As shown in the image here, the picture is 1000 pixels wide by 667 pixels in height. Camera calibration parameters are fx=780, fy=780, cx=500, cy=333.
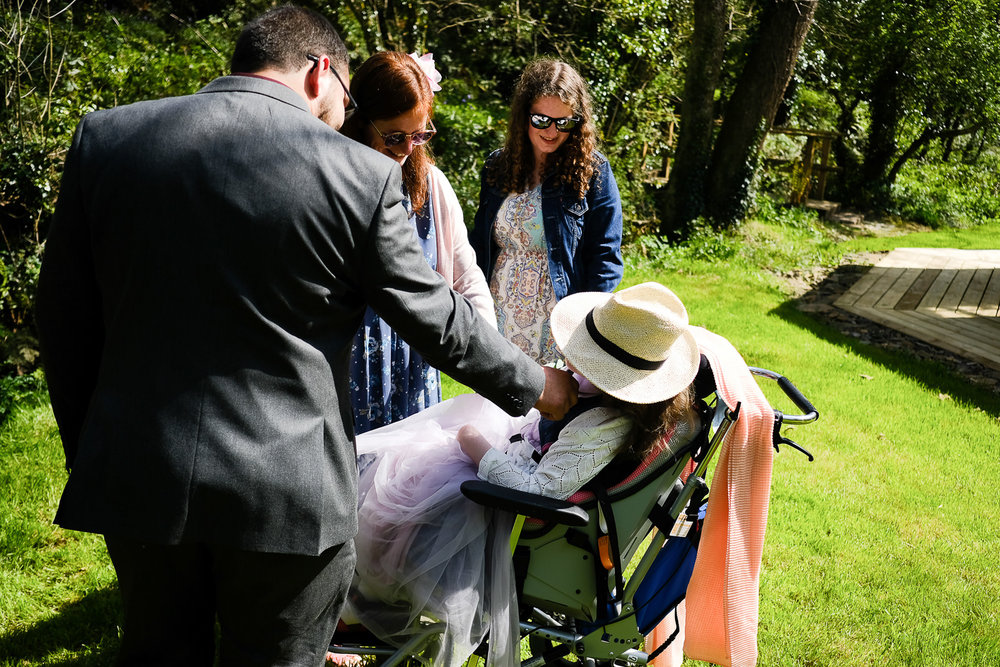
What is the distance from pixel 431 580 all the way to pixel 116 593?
1.67 metres

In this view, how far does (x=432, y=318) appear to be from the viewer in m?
1.69

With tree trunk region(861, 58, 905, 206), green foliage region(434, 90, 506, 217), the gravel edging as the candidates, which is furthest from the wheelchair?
tree trunk region(861, 58, 905, 206)

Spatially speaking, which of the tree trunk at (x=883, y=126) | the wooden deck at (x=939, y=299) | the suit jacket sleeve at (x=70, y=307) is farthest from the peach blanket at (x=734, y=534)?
the tree trunk at (x=883, y=126)

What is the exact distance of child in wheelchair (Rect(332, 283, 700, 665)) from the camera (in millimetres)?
2133

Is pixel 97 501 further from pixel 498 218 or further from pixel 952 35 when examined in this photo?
pixel 952 35

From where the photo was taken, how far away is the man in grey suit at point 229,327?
1.47 meters

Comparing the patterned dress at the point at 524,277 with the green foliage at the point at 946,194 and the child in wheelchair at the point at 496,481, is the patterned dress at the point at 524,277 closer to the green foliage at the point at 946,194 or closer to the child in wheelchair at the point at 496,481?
the child in wheelchair at the point at 496,481

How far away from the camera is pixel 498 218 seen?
3525 mm

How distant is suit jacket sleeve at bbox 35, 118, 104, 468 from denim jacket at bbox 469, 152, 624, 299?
6.87 feet

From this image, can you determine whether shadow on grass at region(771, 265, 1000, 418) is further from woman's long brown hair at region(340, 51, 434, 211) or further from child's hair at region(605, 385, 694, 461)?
woman's long brown hair at region(340, 51, 434, 211)

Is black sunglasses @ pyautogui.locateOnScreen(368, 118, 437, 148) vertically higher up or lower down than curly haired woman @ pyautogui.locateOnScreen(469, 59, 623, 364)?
higher up

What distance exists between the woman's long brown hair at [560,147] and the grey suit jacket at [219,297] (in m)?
1.87

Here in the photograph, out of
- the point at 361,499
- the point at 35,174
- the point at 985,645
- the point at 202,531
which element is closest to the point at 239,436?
the point at 202,531

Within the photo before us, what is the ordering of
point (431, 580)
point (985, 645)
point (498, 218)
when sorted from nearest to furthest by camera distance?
point (431, 580), point (985, 645), point (498, 218)
